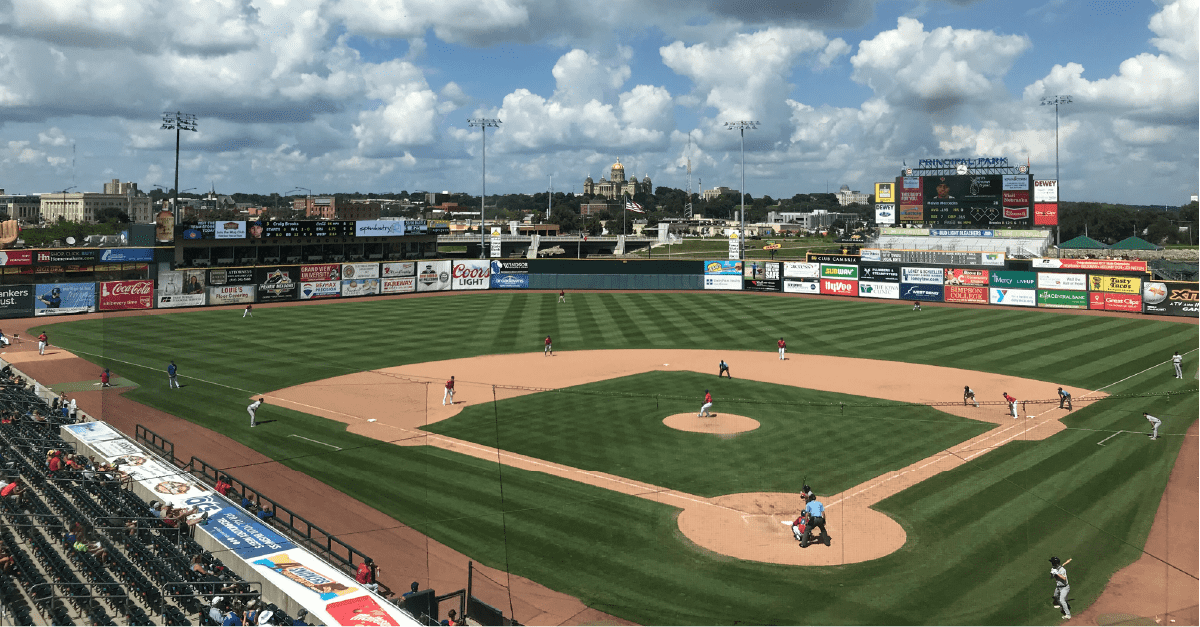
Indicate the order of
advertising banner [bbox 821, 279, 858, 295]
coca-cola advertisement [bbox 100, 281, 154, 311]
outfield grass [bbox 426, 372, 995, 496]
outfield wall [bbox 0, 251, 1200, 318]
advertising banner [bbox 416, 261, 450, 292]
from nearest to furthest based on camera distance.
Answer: outfield grass [bbox 426, 372, 995, 496] → outfield wall [bbox 0, 251, 1200, 318] → coca-cola advertisement [bbox 100, 281, 154, 311] → advertising banner [bbox 821, 279, 858, 295] → advertising banner [bbox 416, 261, 450, 292]

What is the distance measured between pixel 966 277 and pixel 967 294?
1.31 meters

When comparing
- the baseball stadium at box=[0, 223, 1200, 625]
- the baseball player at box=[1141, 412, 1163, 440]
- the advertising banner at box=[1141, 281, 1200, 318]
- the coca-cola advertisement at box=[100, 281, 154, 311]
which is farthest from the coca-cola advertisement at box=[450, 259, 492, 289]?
the baseball player at box=[1141, 412, 1163, 440]

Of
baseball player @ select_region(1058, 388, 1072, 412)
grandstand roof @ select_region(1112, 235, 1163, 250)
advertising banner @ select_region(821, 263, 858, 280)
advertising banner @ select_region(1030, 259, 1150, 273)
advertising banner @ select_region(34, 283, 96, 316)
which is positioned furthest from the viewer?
grandstand roof @ select_region(1112, 235, 1163, 250)

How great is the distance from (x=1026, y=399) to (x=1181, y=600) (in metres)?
18.0

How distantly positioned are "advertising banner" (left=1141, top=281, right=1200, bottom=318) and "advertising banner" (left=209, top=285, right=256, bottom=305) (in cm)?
6413

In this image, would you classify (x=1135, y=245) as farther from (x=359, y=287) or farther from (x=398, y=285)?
Answer: (x=359, y=287)

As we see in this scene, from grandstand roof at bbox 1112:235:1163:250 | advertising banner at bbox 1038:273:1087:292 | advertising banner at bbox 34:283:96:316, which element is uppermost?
grandstand roof at bbox 1112:235:1163:250

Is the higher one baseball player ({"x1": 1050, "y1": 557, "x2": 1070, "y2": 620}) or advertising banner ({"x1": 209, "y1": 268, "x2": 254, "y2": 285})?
advertising banner ({"x1": 209, "y1": 268, "x2": 254, "y2": 285})

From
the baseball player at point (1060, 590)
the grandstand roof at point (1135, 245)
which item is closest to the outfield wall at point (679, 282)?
the grandstand roof at point (1135, 245)

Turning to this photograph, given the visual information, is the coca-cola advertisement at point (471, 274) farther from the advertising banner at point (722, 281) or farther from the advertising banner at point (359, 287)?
the advertising banner at point (722, 281)

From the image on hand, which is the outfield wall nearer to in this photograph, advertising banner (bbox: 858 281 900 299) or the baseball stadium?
advertising banner (bbox: 858 281 900 299)

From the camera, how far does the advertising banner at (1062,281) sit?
189 ft

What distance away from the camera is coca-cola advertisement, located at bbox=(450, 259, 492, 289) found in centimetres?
7444

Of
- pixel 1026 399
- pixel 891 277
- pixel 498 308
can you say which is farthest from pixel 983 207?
pixel 1026 399
